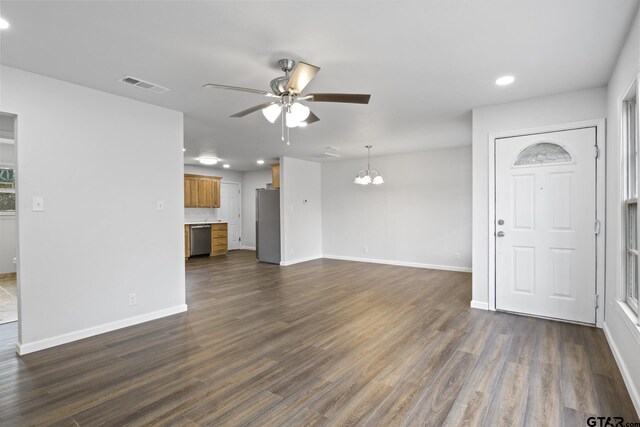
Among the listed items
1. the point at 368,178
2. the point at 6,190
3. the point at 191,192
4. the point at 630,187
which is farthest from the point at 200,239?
the point at 630,187

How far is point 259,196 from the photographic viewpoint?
7.81 metres

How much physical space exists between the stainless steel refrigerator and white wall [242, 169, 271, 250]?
7.82 ft

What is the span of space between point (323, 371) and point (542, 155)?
335 cm

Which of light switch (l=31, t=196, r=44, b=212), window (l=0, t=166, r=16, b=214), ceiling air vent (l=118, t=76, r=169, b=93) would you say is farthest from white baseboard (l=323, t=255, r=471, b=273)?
window (l=0, t=166, r=16, b=214)

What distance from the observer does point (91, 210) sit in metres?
3.24

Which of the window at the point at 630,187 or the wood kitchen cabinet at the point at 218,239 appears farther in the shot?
the wood kitchen cabinet at the point at 218,239

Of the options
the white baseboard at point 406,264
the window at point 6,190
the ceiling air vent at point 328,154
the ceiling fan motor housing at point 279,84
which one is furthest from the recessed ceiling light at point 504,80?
the window at point 6,190

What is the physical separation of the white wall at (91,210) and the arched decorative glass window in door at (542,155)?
414 centimetres

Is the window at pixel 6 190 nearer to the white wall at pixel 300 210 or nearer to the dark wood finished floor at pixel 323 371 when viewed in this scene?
the dark wood finished floor at pixel 323 371

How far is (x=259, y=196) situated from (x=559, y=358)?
21.1 feet

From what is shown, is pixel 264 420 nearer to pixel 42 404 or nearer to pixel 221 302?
pixel 42 404

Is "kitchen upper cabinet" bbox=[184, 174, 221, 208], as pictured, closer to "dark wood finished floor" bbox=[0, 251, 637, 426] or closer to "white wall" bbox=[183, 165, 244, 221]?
"white wall" bbox=[183, 165, 244, 221]

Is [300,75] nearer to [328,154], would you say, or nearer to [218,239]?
[328,154]

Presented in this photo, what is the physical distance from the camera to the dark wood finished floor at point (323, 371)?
6.48ft
